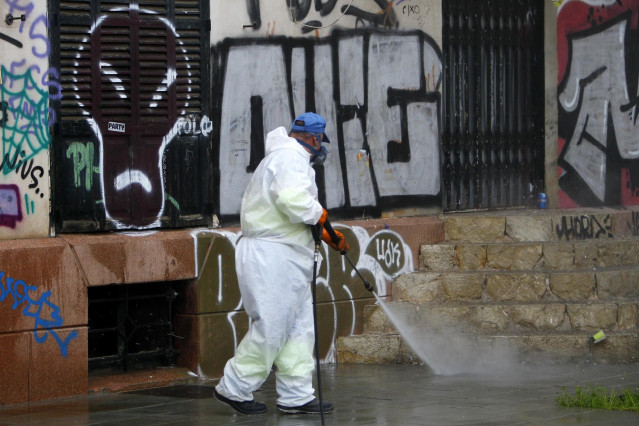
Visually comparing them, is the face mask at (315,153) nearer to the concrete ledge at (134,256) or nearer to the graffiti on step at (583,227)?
the concrete ledge at (134,256)

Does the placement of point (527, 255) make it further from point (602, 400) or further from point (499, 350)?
point (602, 400)

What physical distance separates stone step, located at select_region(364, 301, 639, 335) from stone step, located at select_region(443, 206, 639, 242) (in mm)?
931

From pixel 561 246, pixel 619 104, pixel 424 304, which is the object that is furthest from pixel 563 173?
pixel 424 304

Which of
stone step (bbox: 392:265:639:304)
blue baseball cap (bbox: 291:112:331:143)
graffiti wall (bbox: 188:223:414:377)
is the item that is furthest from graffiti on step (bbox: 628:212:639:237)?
blue baseball cap (bbox: 291:112:331:143)

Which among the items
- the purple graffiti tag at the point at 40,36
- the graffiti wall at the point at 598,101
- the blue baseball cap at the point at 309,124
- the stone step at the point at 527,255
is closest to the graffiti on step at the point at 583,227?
the stone step at the point at 527,255

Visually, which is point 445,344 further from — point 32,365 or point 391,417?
point 32,365

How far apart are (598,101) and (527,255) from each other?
2654 mm

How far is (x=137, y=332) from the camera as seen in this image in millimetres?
9977

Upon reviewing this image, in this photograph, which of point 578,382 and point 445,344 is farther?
point 445,344

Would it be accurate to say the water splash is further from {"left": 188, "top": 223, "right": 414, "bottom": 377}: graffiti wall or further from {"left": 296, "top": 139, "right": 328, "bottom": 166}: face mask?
{"left": 296, "top": 139, "right": 328, "bottom": 166}: face mask

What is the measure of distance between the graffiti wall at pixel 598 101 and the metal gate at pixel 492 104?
26 cm

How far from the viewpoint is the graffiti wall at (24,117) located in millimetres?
8906

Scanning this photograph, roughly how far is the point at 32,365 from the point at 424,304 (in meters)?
3.66

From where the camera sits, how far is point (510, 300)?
10.8 meters
